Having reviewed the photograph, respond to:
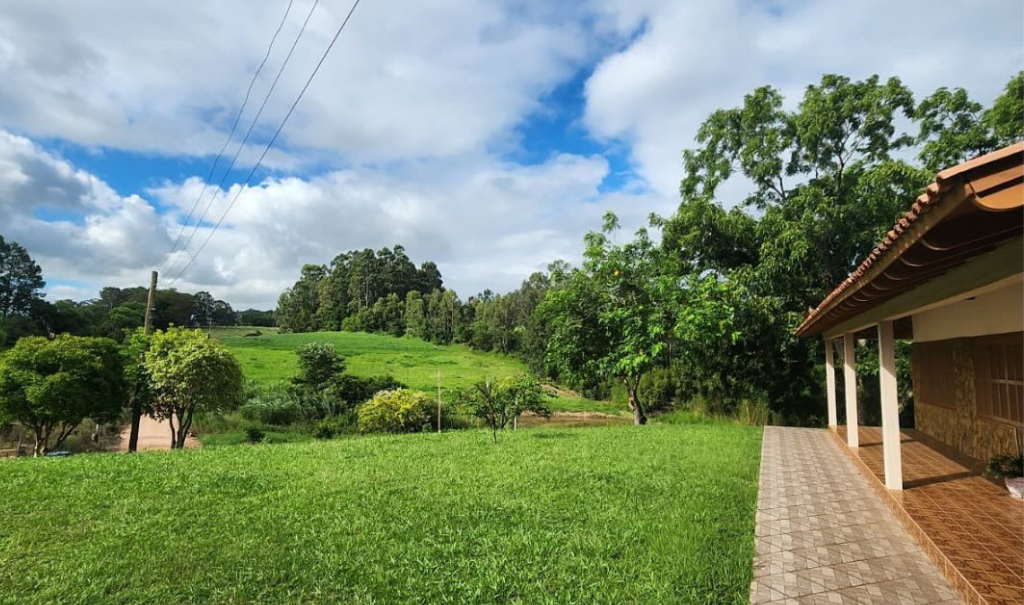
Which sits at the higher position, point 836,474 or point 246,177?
point 246,177

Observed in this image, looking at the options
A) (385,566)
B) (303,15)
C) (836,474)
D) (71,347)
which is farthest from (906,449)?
(71,347)

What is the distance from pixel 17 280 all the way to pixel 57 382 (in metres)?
32.4

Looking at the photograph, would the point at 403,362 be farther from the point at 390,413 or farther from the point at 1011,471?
the point at 1011,471

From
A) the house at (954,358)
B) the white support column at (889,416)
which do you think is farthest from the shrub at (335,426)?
the white support column at (889,416)

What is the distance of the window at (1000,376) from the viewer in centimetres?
552

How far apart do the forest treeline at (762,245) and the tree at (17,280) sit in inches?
1399

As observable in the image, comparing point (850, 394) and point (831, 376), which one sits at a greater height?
point (831, 376)

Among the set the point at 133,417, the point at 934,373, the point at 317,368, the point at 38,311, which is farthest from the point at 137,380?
the point at 38,311

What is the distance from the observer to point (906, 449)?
24.3 ft

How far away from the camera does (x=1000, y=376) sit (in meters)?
6.02

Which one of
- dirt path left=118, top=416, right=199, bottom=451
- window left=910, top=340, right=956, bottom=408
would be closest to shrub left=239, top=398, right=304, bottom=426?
dirt path left=118, top=416, right=199, bottom=451

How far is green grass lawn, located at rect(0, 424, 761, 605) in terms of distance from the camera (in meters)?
3.28

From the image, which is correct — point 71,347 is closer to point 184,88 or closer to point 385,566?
point 184,88

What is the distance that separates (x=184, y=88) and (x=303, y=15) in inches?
110
